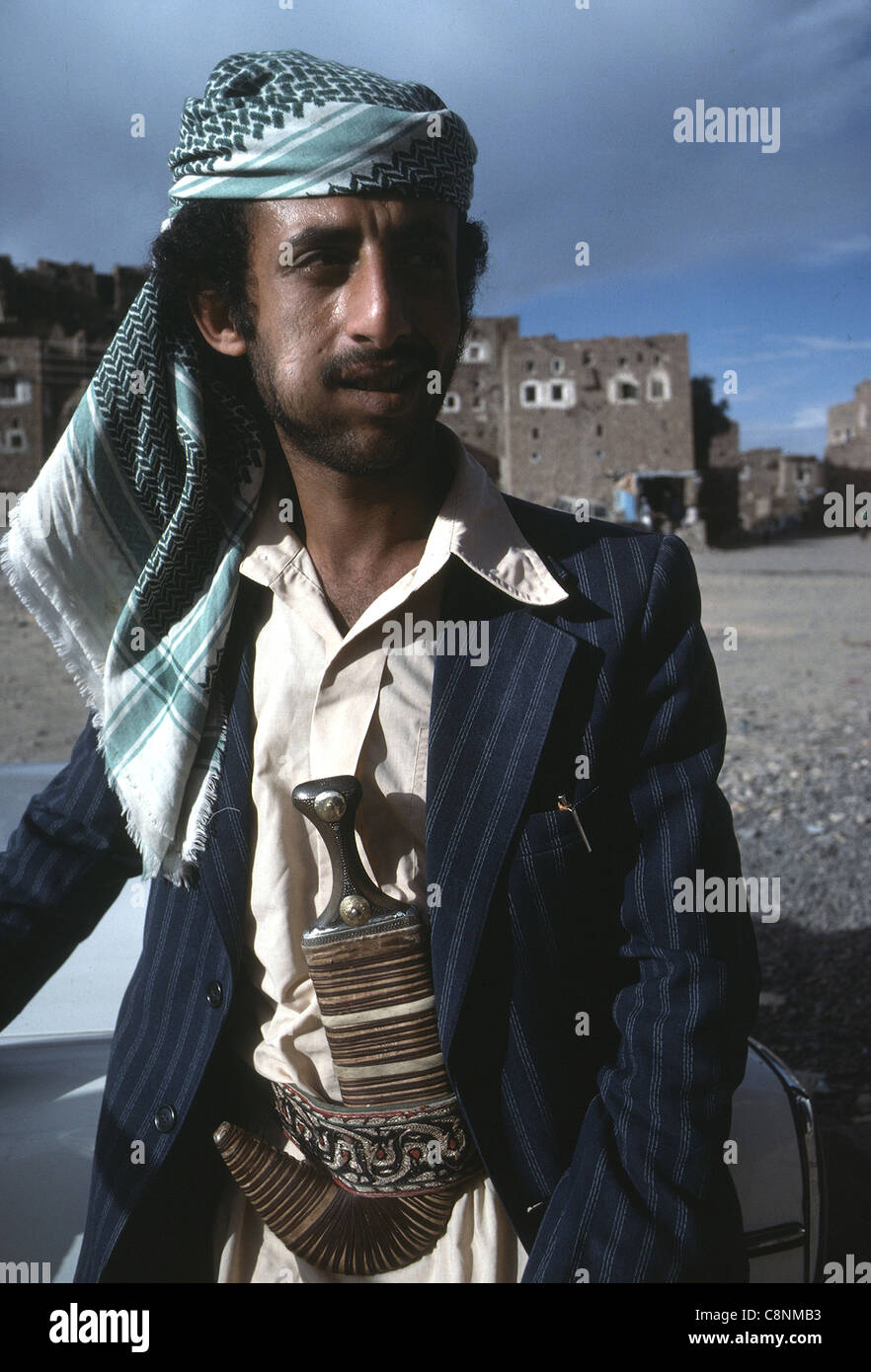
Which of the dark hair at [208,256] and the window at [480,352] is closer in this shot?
the dark hair at [208,256]

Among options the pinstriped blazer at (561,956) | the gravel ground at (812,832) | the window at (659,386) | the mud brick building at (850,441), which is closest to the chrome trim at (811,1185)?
the pinstriped blazer at (561,956)

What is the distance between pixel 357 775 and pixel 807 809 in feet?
14.4

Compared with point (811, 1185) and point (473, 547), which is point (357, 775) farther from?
point (811, 1185)

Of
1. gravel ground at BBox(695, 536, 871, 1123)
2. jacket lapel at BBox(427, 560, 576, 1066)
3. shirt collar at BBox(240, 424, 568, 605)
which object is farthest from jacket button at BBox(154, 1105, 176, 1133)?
gravel ground at BBox(695, 536, 871, 1123)

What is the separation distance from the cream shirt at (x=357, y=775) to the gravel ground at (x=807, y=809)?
0.89 m

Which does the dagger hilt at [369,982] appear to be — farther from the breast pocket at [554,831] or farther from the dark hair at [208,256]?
the dark hair at [208,256]

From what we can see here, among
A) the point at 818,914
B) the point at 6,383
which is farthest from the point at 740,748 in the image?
the point at 6,383

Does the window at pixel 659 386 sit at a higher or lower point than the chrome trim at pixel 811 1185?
higher

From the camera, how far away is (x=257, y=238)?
1.38 metres

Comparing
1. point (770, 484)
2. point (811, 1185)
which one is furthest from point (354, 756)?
point (770, 484)

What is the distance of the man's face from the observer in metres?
1.29

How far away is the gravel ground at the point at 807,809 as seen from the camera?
129 inches

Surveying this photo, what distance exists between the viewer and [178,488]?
1.52m

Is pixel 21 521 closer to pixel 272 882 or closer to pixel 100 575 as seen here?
pixel 100 575
